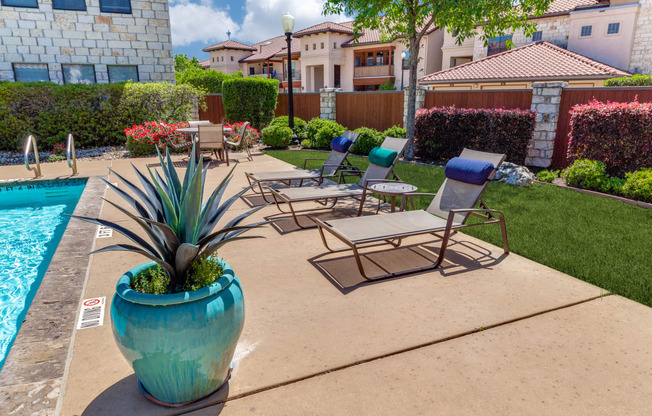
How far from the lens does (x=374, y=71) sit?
137 feet

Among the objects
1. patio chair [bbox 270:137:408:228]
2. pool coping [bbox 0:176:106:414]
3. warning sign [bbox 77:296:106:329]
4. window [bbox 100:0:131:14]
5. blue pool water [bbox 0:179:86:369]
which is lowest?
blue pool water [bbox 0:179:86:369]

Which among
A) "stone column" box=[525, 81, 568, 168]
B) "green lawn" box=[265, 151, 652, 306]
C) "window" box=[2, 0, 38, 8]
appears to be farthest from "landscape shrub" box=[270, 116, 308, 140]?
"window" box=[2, 0, 38, 8]

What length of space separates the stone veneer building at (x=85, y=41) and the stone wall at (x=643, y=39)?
96.3 feet

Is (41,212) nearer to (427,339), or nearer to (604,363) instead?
(427,339)

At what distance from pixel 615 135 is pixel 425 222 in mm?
6189

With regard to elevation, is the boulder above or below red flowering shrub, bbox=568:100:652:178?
below

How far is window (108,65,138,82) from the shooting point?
16.6 meters

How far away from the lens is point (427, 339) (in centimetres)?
317

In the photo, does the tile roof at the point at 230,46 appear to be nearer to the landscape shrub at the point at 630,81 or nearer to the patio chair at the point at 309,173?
the landscape shrub at the point at 630,81

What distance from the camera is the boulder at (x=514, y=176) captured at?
8.48 metres

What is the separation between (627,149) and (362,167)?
5.56 meters

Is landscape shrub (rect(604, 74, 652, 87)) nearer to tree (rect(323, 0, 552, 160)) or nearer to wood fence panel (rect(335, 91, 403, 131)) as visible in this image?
tree (rect(323, 0, 552, 160))

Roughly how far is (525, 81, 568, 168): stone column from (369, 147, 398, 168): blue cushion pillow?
6029 mm

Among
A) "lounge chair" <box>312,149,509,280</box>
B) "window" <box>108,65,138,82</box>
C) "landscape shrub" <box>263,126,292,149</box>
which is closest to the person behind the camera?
"lounge chair" <box>312,149,509,280</box>
